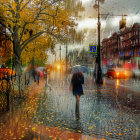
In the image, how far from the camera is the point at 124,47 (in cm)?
5878

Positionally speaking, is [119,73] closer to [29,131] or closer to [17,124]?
[17,124]

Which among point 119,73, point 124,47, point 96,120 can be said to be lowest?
point 96,120

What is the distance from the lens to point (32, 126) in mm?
5016

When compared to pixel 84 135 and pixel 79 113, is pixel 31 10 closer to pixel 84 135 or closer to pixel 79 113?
pixel 79 113

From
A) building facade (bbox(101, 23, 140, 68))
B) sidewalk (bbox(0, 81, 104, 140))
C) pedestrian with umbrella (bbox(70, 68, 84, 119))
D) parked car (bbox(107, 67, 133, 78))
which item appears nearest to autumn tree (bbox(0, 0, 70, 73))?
pedestrian with umbrella (bbox(70, 68, 84, 119))

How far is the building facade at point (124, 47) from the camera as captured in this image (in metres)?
49.1

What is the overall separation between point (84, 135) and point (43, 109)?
3.05 meters

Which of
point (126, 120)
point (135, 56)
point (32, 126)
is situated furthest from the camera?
point (135, 56)

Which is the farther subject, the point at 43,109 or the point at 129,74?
the point at 129,74

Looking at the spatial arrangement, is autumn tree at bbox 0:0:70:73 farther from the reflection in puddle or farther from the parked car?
the parked car

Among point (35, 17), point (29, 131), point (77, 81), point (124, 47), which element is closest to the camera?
point (29, 131)

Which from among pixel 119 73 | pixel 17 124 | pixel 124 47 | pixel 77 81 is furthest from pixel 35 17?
pixel 124 47

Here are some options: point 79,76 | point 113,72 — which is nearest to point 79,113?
point 79,76

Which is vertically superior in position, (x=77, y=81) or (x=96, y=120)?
(x=77, y=81)
